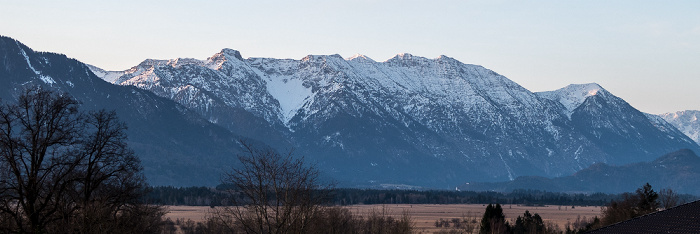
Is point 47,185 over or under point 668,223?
over

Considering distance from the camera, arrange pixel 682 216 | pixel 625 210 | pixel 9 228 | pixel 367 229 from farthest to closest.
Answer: pixel 367 229, pixel 625 210, pixel 9 228, pixel 682 216

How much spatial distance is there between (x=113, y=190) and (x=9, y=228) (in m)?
11.5

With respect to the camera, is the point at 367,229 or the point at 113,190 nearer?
the point at 113,190

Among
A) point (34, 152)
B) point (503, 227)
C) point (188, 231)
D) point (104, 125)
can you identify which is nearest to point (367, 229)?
point (503, 227)

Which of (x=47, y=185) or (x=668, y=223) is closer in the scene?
(x=668, y=223)

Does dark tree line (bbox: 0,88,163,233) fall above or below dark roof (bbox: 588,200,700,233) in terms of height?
above

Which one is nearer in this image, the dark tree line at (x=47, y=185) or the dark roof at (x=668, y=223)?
the dark roof at (x=668, y=223)

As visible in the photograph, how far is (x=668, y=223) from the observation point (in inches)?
2067

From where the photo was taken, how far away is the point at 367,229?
136 m

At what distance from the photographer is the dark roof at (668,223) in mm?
51341

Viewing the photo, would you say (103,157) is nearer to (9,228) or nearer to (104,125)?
(104,125)

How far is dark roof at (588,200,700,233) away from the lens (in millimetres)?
51341

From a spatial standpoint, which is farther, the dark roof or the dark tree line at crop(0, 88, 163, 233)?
the dark tree line at crop(0, 88, 163, 233)

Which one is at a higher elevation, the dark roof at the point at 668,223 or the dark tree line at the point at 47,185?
the dark tree line at the point at 47,185
